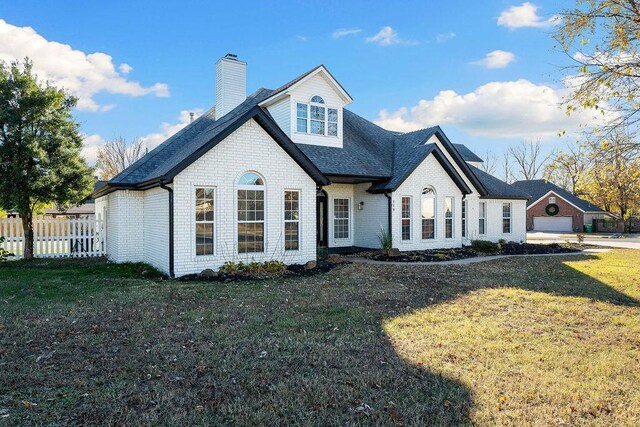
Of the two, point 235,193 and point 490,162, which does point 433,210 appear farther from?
point 490,162

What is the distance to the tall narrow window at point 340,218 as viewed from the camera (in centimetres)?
1855

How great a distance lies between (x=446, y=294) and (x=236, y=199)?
646 cm

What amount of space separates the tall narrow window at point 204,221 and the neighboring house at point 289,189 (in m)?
0.03

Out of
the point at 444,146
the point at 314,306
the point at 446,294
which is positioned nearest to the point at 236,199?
the point at 314,306

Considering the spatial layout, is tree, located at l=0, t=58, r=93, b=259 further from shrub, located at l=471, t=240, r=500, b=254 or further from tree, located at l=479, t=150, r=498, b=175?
tree, located at l=479, t=150, r=498, b=175

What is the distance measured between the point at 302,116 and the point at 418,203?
617cm

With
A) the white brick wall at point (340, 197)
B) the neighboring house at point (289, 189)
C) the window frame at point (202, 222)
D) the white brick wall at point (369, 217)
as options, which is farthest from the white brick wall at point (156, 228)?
the white brick wall at point (369, 217)

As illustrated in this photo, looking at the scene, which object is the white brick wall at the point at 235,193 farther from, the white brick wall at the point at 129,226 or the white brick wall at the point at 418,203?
the white brick wall at the point at 418,203

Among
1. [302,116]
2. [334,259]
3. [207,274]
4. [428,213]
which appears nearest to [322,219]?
[334,259]

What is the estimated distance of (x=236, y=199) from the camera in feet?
40.4

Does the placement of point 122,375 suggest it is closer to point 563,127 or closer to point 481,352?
point 481,352

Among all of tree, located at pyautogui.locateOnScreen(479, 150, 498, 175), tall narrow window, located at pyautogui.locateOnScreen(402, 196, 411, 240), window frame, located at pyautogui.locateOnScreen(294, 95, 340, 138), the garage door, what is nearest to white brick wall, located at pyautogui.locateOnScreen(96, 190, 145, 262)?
window frame, located at pyautogui.locateOnScreen(294, 95, 340, 138)

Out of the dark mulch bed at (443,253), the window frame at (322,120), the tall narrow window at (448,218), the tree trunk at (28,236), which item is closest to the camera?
the dark mulch bed at (443,253)

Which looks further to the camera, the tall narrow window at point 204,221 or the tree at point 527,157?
the tree at point 527,157
